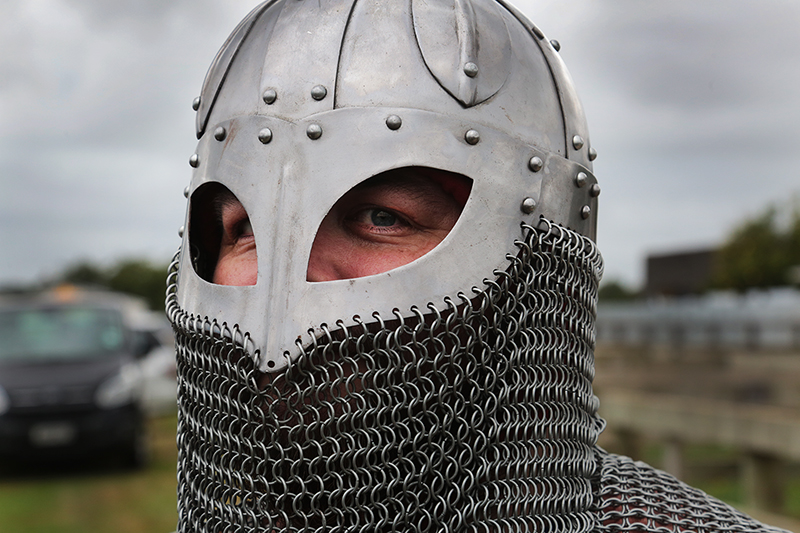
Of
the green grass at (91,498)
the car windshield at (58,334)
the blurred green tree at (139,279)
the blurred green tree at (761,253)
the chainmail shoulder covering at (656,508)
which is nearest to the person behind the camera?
the chainmail shoulder covering at (656,508)

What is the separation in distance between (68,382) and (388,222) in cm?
763

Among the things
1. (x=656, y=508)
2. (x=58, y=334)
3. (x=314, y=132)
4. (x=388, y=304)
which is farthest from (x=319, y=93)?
(x=58, y=334)

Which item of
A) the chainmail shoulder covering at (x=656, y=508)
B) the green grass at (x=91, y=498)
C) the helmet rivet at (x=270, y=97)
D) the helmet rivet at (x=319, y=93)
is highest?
the helmet rivet at (x=319, y=93)

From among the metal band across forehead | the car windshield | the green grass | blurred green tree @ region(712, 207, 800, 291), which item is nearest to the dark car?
the car windshield

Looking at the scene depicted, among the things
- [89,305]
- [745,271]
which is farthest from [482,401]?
[745,271]

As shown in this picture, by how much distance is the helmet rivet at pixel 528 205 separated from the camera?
1866 millimetres

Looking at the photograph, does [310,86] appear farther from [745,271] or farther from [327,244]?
[745,271]

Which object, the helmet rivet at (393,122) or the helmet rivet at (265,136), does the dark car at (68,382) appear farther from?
the helmet rivet at (393,122)

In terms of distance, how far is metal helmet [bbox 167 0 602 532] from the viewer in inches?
66.8

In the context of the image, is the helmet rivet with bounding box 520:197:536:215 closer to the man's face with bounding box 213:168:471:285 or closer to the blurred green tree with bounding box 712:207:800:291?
the man's face with bounding box 213:168:471:285

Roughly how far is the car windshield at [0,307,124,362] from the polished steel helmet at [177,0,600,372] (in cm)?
761

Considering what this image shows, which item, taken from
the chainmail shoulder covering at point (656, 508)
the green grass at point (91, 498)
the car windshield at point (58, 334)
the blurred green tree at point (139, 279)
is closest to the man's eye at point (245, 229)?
the chainmail shoulder covering at point (656, 508)

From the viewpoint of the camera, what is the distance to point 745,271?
4069cm

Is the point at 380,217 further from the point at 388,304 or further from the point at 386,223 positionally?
the point at 388,304
